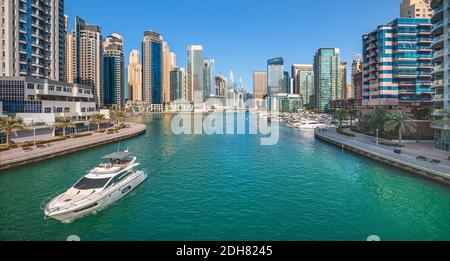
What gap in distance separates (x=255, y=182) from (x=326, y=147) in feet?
138

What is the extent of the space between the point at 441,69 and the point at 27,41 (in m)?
123

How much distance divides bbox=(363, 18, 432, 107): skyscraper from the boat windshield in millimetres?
101278

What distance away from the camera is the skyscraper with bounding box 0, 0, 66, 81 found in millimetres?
89938

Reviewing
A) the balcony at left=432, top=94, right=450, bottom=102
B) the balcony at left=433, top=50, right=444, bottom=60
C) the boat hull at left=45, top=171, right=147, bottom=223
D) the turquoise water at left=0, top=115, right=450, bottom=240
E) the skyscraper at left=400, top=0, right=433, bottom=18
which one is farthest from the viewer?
the skyscraper at left=400, top=0, right=433, bottom=18

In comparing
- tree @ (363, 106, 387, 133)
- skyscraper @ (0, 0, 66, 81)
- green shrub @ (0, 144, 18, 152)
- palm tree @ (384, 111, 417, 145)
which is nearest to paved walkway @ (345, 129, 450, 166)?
palm tree @ (384, 111, 417, 145)

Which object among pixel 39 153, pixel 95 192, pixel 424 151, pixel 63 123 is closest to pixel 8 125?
pixel 39 153

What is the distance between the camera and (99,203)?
29.1 metres

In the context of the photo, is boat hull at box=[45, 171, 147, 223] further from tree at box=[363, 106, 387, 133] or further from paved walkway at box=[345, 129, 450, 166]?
tree at box=[363, 106, 387, 133]

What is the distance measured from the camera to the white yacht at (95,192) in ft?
86.0

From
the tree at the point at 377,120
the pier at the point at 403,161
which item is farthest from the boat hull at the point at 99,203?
the tree at the point at 377,120

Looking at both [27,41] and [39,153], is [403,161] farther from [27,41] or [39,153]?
[27,41]
